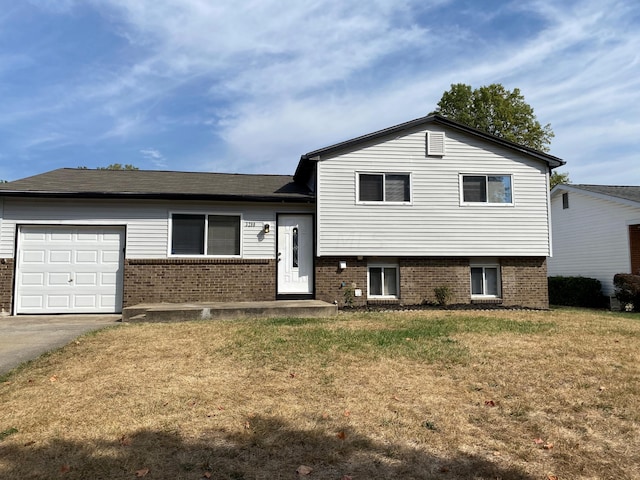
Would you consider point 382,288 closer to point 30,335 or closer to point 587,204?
point 30,335

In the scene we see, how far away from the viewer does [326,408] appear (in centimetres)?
428

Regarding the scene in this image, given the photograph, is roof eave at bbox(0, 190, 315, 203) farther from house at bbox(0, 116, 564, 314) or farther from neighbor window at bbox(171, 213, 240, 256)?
neighbor window at bbox(171, 213, 240, 256)

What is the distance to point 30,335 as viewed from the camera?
8.00m

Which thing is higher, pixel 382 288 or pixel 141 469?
pixel 382 288

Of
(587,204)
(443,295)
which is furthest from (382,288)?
(587,204)

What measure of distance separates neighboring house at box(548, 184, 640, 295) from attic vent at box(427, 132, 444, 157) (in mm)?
8658

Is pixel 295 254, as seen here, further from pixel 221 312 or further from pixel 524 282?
pixel 524 282

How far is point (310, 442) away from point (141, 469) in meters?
1.24

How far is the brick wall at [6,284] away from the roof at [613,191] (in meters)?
19.5

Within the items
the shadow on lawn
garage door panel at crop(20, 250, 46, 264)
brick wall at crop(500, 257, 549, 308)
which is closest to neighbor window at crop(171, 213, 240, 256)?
garage door panel at crop(20, 250, 46, 264)

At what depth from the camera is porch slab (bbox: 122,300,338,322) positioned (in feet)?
30.4

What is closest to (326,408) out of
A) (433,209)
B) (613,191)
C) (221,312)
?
(221,312)

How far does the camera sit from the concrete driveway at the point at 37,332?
254 inches

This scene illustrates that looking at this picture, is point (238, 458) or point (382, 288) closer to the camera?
point (238, 458)
